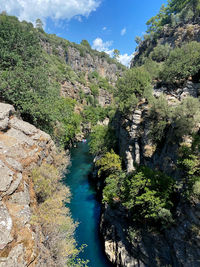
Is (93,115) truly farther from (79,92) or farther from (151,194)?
(151,194)

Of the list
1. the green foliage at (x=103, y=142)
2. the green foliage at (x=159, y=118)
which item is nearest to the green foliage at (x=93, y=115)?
the green foliage at (x=103, y=142)

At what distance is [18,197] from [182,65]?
1970 cm

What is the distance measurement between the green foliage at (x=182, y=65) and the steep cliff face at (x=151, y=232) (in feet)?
4.32

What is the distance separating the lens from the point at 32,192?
33.4 ft

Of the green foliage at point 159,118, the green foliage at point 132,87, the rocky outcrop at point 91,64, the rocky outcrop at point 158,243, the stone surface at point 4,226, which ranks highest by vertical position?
the rocky outcrop at point 91,64

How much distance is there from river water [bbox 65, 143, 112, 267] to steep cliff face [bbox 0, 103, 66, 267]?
7192 millimetres

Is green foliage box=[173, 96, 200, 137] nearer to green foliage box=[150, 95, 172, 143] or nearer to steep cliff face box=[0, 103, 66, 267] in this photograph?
green foliage box=[150, 95, 172, 143]

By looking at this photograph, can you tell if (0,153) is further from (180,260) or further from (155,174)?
(180,260)

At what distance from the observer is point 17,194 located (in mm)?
8477

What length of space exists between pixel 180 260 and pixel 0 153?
1330cm

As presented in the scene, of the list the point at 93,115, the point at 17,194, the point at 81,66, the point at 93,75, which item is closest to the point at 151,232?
the point at 17,194

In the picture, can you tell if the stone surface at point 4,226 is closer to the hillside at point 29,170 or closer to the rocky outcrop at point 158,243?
the hillside at point 29,170

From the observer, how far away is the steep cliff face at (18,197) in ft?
20.9

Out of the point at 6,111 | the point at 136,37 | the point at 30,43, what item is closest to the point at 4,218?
the point at 6,111
